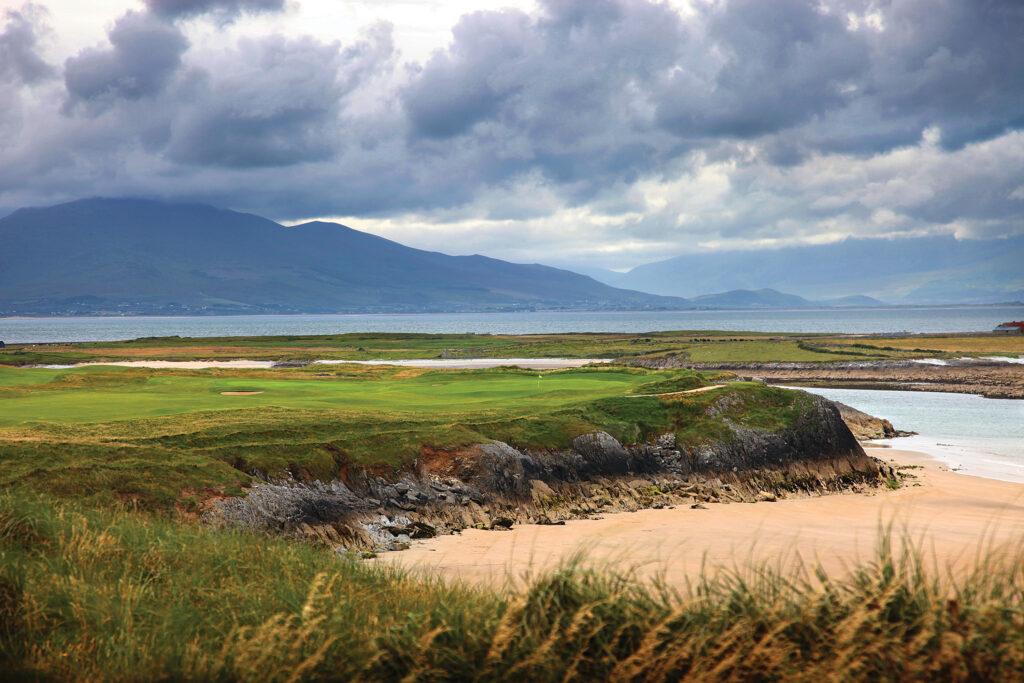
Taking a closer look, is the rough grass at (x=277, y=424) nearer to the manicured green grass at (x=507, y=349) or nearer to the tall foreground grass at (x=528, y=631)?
the tall foreground grass at (x=528, y=631)

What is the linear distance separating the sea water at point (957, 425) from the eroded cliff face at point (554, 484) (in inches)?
253

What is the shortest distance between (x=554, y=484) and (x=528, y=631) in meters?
18.9

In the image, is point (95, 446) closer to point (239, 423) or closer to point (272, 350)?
point (239, 423)

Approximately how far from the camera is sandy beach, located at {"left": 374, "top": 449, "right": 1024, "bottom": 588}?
17297 mm

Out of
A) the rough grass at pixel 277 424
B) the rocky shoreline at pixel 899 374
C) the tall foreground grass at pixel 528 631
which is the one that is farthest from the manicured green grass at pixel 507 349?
the tall foreground grass at pixel 528 631

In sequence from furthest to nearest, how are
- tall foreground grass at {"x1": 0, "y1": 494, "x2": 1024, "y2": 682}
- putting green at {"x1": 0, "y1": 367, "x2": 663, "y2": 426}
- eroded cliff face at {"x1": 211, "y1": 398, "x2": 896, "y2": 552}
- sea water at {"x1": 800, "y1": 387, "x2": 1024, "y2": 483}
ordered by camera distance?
1. sea water at {"x1": 800, "y1": 387, "x2": 1024, "y2": 483}
2. putting green at {"x1": 0, "y1": 367, "x2": 663, "y2": 426}
3. eroded cliff face at {"x1": 211, "y1": 398, "x2": 896, "y2": 552}
4. tall foreground grass at {"x1": 0, "y1": 494, "x2": 1024, "y2": 682}

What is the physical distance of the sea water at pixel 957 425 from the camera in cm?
3569

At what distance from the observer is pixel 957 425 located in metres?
48.6

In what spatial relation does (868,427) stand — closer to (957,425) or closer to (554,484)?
(957,425)

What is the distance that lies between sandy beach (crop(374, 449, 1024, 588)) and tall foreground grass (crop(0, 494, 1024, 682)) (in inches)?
275

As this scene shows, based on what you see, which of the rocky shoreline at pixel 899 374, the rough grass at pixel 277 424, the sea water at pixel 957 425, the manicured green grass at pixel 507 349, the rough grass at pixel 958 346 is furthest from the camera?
the manicured green grass at pixel 507 349

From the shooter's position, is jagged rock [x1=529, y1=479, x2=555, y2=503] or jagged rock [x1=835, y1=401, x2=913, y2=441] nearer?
jagged rock [x1=529, y1=479, x2=555, y2=503]

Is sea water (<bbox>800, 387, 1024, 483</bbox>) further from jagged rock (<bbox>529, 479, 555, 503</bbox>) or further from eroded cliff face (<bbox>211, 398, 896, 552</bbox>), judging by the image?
jagged rock (<bbox>529, 479, 555, 503</bbox>)

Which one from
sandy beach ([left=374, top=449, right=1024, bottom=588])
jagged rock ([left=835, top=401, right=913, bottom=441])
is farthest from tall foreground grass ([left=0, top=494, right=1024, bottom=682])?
jagged rock ([left=835, top=401, right=913, bottom=441])
